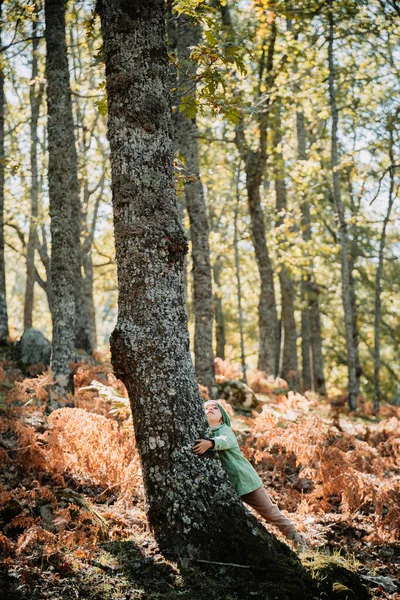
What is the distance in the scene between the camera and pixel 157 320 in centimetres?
392

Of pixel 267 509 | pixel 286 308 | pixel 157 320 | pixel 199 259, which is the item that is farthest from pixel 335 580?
pixel 286 308

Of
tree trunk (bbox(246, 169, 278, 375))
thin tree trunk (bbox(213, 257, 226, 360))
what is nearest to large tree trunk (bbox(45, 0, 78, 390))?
tree trunk (bbox(246, 169, 278, 375))

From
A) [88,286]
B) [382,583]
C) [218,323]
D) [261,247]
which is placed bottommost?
[382,583]

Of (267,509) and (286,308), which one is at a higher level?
(286,308)

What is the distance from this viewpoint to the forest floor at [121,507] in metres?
3.55

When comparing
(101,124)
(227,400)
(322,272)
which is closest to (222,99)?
(227,400)

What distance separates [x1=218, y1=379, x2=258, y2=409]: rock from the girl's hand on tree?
272 inches

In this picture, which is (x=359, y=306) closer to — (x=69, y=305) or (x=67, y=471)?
(x=69, y=305)

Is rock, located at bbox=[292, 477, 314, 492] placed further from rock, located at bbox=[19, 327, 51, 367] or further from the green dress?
rock, located at bbox=[19, 327, 51, 367]

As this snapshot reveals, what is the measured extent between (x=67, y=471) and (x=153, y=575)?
6.60ft

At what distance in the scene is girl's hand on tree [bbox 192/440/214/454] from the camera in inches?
153

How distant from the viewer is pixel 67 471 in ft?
17.5

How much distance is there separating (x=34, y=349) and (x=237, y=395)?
14.9 ft

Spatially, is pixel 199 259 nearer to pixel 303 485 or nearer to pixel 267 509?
pixel 303 485
